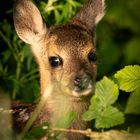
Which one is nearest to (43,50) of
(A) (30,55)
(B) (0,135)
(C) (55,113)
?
(A) (30,55)

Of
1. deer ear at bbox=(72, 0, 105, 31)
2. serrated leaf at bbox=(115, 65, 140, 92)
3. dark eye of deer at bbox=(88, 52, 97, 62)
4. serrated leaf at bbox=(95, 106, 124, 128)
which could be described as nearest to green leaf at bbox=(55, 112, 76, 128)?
serrated leaf at bbox=(95, 106, 124, 128)

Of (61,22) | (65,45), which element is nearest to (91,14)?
(61,22)

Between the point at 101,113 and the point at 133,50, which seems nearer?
the point at 101,113

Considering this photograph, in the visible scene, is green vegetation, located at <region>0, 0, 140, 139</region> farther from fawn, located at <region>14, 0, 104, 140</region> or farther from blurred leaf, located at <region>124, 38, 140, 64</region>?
fawn, located at <region>14, 0, 104, 140</region>

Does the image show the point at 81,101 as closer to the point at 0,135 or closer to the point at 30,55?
the point at 30,55

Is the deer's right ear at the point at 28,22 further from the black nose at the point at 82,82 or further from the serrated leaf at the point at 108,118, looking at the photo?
the serrated leaf at the point at 108,118

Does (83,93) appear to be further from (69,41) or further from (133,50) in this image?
(133,50)

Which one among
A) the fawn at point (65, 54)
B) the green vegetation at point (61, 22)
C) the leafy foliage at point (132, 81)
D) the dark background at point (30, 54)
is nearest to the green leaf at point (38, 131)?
the leafy foliage at point (132, 81)
